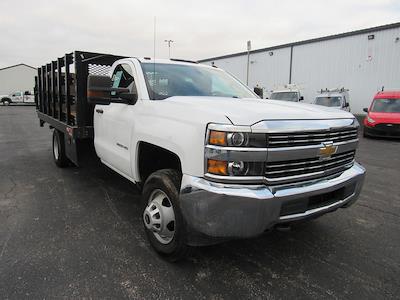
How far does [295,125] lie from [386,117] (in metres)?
12.5

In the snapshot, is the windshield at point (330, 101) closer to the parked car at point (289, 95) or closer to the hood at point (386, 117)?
the parked car at point (289, 95)

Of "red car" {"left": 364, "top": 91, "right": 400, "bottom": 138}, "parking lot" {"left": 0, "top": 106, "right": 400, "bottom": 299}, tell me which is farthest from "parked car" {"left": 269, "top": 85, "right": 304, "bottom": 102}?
"parking lot" {"left": 0, "top": 106, "right": 400, "bottom": 299}

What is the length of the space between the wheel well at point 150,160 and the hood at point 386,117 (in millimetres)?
12228

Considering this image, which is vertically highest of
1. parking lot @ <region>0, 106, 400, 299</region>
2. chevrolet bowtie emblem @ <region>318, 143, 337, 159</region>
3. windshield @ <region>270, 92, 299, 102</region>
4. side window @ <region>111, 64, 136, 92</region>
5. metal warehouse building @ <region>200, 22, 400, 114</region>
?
metal warehouse building @ <region>200, 22, 400, 114</region>

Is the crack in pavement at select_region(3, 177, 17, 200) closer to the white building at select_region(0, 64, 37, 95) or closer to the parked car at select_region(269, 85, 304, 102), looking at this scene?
the parked car at select_region(269, 85, 304, 102)

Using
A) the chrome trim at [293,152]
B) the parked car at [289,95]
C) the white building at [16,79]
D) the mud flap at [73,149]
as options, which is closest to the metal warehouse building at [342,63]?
the parked car at [289,95]

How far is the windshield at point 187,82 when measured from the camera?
12.2ft

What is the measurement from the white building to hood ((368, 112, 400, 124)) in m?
58.7

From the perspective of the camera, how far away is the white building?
193 ft

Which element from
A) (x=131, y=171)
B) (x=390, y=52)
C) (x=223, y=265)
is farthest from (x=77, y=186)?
(x=390, y=52)

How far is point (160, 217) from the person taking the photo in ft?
10.1

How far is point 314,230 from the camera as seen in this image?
3881 mm

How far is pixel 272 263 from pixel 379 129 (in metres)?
12.0

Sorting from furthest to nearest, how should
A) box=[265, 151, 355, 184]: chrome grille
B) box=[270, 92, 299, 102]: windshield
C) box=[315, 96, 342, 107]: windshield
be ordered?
box=[270, 92, 299, 102]: windshield
box=[315, 96, 342, 107]: windshield
box=[265, 151, 355, 184]: chrome grille
